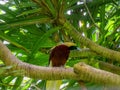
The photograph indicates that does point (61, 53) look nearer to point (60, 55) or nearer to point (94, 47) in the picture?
point (60, 55)

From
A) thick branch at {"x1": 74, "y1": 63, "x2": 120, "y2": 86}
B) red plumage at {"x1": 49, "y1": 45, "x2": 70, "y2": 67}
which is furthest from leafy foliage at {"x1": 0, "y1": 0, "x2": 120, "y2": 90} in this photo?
thick branch at {"x1": 74, "y1": 63, "x2": 120, "y2": 86}

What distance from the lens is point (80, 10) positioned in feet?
4.44

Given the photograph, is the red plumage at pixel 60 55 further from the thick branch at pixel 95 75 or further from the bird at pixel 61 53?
the thick branch at pixel 95 75

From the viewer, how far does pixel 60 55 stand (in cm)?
112

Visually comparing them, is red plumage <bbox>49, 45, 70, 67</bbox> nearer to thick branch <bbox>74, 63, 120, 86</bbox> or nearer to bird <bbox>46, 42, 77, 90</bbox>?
bird <bbox>46, 42, 77, 90</bbox>

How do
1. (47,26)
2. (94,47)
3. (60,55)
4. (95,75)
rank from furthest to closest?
(47,26) → (60,55) → (94,47) → (95,75)

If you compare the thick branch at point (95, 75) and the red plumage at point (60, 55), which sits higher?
the thick branch at point (95, 75)

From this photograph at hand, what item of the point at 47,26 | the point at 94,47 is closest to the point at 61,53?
the point at 94,47

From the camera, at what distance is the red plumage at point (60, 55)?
1.09m

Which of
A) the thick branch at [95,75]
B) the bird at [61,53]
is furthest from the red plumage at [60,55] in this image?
the thick branch at [95,75]

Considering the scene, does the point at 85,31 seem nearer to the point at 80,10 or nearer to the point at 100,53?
the point at 80,10

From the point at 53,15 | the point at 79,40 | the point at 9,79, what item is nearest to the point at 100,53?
the point at 79,40

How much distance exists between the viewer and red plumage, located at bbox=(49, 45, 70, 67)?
1.09 metres

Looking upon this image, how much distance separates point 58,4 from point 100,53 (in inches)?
10.5
